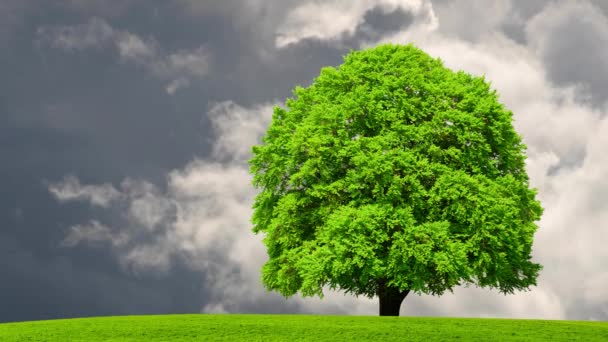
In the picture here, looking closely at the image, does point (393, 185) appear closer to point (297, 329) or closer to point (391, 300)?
point (391, 300)

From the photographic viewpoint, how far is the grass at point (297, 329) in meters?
25.5

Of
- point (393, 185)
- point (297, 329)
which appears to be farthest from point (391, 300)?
point (297, 329)

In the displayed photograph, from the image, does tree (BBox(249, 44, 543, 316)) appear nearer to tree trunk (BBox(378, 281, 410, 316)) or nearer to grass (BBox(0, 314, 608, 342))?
tree trunk (BBox(378, 281, 410, 316))

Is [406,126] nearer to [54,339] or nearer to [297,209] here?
[297,209]

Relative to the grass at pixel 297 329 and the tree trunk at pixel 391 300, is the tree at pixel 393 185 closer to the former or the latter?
the tree trunk at pixel 391 300

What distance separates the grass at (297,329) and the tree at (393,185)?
11.9ft

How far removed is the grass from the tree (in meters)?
3.62

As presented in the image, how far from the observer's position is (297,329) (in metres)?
26.5

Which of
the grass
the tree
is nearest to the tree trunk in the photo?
the tree

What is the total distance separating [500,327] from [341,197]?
423 inches

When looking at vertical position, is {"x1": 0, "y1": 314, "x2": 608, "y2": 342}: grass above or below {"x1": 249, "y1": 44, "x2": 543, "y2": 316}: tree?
below

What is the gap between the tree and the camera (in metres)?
32.3

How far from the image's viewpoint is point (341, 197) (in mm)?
35188

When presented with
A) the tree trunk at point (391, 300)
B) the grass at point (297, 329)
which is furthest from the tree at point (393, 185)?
the grass at point (297, 329)
